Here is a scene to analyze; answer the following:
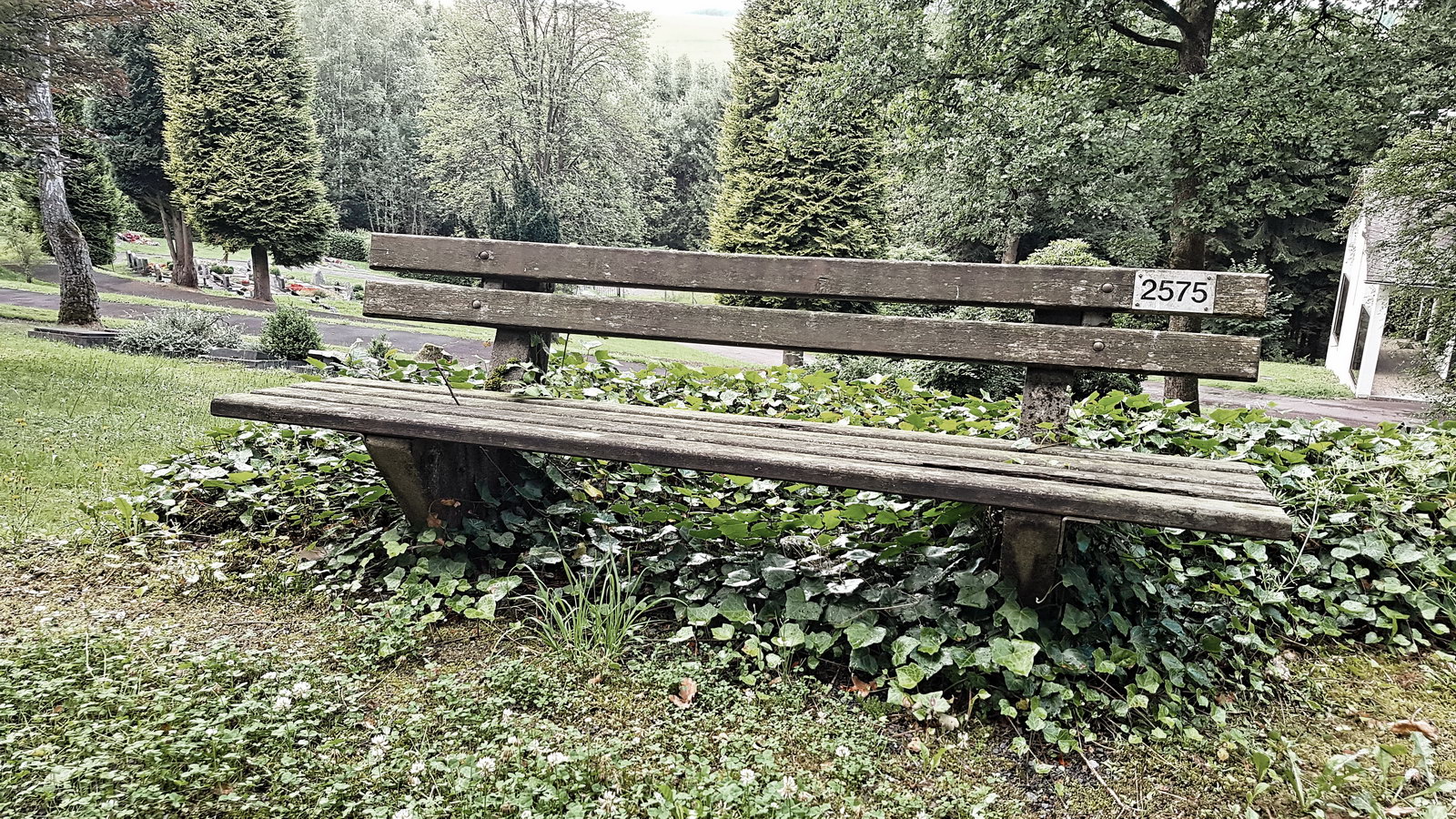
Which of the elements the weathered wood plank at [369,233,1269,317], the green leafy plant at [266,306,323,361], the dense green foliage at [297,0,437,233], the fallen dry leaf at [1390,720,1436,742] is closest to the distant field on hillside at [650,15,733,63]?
the dense green foliage at [297,0,437,233]

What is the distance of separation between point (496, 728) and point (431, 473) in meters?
0.90

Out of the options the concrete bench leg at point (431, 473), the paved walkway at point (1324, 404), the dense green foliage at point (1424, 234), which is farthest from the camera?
the paved walkway at point (1324, 404)

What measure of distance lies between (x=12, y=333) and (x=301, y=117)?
38.9 feet

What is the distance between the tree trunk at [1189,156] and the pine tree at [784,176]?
7121 millimetres

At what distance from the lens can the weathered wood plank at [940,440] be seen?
84.3 inches

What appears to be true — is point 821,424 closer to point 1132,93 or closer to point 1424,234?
point 1424,234

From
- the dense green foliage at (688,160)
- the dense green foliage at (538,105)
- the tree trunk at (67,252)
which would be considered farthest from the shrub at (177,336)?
the dense green foliage at (688,160)

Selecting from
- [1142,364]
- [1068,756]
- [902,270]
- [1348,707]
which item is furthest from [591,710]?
[1348,707]

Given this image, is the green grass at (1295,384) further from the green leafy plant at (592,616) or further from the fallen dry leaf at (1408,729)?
the green leafy plant at (592,616)

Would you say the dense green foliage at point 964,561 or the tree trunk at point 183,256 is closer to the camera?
the dense green foliage at point 964,561

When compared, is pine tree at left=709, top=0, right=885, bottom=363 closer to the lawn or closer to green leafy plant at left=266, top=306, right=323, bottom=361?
green leafy plant at left=266, top=306, right=323, bottom=361

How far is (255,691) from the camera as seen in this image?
1.90m

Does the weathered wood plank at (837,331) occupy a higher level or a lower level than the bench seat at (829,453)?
higher

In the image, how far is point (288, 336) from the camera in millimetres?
10031
